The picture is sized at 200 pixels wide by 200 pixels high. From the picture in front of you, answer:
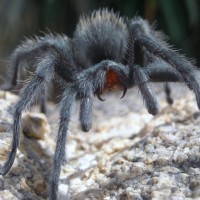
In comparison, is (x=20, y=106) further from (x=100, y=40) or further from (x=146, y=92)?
(x=100, y=40)

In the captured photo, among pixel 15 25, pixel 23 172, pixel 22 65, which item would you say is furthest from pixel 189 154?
pixel 15 25

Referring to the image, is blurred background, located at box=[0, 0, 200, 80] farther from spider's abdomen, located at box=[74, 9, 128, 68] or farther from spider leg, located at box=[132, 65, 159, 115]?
spider leg, located at box=[132, 65, 159, 115]

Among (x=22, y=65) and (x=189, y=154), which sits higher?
(x=22, y=65)

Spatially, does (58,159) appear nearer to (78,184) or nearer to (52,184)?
(52,184)

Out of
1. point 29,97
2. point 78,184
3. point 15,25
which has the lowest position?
point 78,184

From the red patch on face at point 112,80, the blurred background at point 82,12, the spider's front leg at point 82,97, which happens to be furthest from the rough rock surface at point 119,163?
the blurred background at point 82,12

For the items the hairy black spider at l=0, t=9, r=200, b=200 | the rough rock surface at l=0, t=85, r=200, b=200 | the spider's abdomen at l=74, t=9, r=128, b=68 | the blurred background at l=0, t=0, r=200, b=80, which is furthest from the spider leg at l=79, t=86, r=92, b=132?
the blurred background at l=0, t=0, r=200, b=80

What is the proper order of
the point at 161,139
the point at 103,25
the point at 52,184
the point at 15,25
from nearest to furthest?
the point at 52,184 < the point at 161,139 < the point at 103,25 < the point at 15,25
